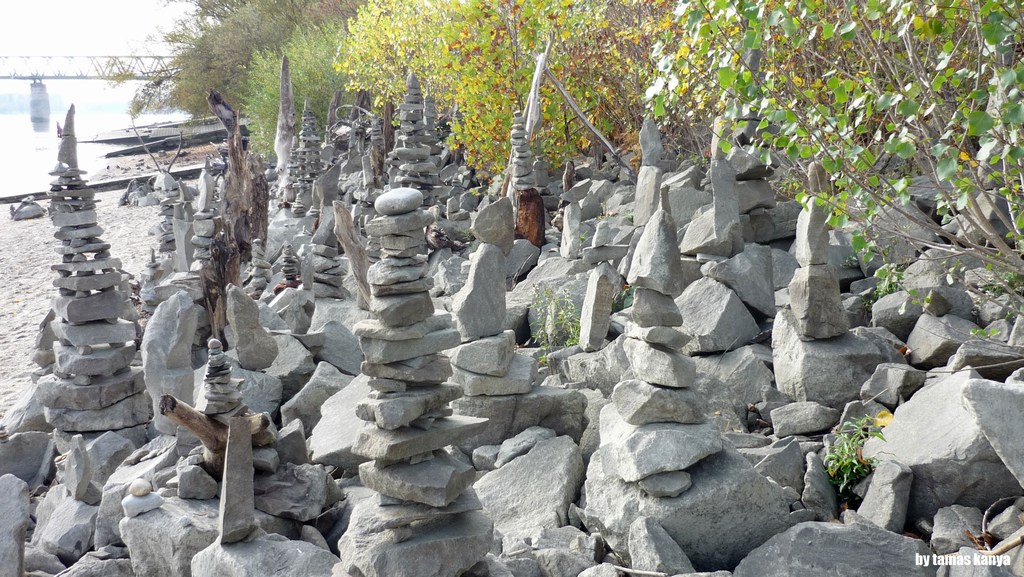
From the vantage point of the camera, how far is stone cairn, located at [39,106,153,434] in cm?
692

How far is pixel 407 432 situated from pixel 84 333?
4185mm

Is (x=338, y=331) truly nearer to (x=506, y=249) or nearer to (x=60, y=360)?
(x=506, y=249)

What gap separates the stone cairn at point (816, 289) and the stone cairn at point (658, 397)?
1078 millimetres

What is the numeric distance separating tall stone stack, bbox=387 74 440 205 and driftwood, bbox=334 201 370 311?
136cm

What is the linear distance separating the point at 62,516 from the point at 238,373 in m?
1.50

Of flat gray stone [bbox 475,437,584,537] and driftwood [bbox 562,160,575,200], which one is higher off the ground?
driftwood [bbox 562,160,575,200]

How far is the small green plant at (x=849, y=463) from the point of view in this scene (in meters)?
4.19

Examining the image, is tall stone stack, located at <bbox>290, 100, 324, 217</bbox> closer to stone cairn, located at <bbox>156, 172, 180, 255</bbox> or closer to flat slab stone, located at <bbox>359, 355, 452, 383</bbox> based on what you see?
stone cairn, located at <bbox>156, 172, 180, 255</bbox>

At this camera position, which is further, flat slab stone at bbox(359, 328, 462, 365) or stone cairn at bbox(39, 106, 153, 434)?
stone cairn at bbox(39, 106, 153, 434)

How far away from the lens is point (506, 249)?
802 cm

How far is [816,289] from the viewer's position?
16.4ft

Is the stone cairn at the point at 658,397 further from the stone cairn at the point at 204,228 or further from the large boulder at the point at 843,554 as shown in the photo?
the stone cairn at the point at 204,228

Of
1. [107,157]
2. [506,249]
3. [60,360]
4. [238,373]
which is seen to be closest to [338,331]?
[238,373]

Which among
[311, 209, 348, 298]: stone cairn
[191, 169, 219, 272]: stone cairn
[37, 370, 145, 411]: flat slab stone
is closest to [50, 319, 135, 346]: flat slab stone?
[37, 370, 145, 411]: flat slab stone
